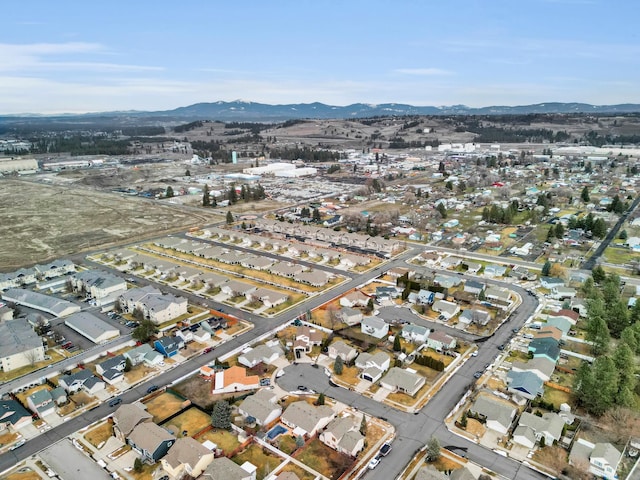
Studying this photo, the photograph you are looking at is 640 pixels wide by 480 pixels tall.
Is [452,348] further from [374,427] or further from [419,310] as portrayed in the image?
[374,427]

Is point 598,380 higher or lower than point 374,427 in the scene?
higher

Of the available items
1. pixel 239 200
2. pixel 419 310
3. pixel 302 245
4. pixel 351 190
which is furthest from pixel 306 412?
pixel 351 190

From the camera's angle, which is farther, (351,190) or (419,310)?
(351,190)

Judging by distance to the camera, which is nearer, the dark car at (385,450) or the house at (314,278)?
the dark car at (385,450)

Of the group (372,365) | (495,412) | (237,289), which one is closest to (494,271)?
(372,365)

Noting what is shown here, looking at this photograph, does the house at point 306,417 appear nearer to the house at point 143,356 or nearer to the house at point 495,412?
the house at point 495,412

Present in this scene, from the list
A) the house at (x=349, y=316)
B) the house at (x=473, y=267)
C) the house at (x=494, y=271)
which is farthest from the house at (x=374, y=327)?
the house at (x=473, y=267)

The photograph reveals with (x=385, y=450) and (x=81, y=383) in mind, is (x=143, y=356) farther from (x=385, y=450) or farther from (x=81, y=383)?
(x=385, y=450)
